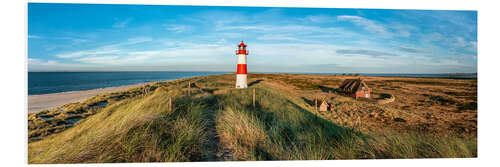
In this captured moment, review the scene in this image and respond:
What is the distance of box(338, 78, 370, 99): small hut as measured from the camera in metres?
Result: 4.69

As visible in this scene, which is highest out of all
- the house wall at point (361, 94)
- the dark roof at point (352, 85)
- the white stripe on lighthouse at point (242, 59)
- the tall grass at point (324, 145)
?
the white stripe on lighthouse at point (242, 59)

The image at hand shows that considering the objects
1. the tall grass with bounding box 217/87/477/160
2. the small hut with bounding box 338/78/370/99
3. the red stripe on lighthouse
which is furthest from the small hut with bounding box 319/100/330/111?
the red stripe on lighthouse

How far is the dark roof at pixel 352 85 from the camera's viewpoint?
4.69 meters

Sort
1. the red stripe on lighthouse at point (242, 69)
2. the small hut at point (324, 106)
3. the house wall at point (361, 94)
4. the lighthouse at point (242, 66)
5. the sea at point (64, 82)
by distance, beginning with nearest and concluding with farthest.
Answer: the sea at point (64, 82) < the small hut at point (324, 106) < the house wall at point (361, 94) < the lighthouse at point (242, 66) < the red stripe on lighthouse at point (242, 69)

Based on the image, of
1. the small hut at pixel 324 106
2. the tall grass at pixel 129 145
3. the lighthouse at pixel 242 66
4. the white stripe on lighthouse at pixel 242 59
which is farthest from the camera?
the white stripe on lighthouse at pixel 242 59

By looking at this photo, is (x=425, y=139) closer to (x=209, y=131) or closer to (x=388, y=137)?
(x=388, y=137)

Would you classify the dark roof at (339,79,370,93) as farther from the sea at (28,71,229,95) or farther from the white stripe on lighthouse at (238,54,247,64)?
the sea at (28,71,229,95)

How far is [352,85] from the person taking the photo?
482 centimetres

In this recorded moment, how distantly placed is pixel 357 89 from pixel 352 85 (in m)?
0.18

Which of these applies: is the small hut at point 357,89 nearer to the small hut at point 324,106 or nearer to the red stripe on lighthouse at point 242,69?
the small hut at point 324,106

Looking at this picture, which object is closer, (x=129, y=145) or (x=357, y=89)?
(x=129, y=145)

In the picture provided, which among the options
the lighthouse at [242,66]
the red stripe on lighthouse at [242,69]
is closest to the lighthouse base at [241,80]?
the lighthouse at [242,66]

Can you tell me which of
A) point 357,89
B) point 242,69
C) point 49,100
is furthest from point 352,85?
point 49,100

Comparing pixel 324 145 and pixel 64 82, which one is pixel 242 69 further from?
pixel 64 82
